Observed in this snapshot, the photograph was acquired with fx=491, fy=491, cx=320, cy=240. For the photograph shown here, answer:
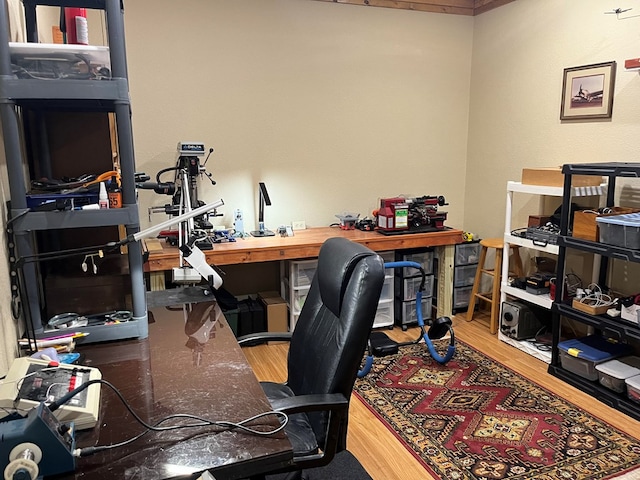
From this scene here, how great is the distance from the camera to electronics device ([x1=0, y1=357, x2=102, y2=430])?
3.86ft

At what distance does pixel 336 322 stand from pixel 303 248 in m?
1.91

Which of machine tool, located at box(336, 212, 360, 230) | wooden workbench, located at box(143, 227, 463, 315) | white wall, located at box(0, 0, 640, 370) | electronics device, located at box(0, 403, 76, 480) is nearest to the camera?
electronics device, located at box(0, 403, 76, 480)

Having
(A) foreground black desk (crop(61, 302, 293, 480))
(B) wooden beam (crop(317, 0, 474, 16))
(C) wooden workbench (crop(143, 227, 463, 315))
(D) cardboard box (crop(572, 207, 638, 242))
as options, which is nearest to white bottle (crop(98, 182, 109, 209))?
(A) foreground black desk (crop(61, 302, 293, 480))

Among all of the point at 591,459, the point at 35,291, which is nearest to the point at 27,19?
the point at 35,291

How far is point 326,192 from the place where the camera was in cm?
431

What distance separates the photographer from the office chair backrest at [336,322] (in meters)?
1.59

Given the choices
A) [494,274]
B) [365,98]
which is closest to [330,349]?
[494,274]

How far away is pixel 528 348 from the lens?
359cm

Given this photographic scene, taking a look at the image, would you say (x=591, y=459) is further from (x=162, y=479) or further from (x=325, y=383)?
(x=162, y=479)

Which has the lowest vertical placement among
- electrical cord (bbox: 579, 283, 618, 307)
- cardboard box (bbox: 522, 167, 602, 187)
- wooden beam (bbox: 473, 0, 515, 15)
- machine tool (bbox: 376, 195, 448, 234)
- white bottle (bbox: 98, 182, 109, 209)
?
electrical cord (bbox: 579, 283, 618, 307)

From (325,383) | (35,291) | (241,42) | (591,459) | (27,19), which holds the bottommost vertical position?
(591,459)

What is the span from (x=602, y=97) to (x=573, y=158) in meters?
0.48

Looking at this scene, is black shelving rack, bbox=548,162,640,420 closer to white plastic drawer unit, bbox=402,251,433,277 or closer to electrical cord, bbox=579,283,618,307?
electrical cord, bbox=579,283,618,307

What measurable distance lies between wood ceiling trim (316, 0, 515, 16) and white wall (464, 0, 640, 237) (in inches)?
3.0
